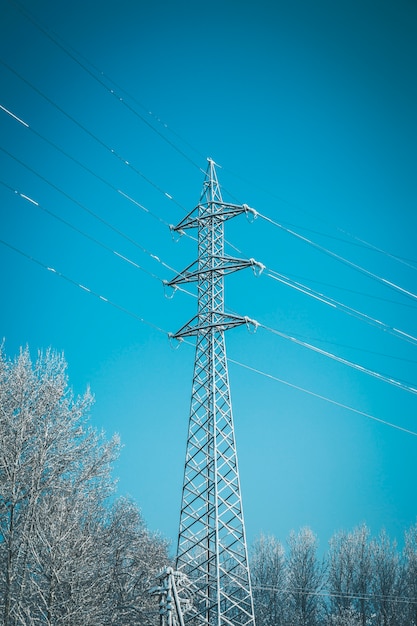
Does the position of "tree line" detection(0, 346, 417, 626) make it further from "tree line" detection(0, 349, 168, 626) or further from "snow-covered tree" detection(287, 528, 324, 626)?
"snow-covered tree" detection(287, 528, 324, 626)

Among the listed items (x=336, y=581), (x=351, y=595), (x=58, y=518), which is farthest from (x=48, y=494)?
(x=336, y=581)

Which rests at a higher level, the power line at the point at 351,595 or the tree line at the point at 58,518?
the tree line at the point at 58,518

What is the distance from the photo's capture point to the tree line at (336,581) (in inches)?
1553

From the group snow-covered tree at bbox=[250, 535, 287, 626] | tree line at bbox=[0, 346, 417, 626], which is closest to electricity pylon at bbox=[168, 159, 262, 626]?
tree line at bbox=[0, 346, 417, 626]

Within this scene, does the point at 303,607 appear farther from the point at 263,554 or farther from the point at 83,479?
the point at 83,479

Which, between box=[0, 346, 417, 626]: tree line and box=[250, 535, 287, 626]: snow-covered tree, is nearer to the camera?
box=[0, 346, 417, 626]: tree line

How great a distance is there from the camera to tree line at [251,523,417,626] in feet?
129

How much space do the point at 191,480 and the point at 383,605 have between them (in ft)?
107

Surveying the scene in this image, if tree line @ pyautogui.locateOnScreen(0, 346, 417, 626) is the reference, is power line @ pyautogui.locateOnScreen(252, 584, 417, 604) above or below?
below

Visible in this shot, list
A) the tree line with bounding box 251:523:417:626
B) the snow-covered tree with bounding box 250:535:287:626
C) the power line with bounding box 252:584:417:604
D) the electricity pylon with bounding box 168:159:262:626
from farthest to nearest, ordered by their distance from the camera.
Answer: the power line with bounding box 252:584:417:604 → the tree line with bounding box 251:523:417:626 → the snow-covered tree with bounding box 250:535:287:626 → the electricity pylon with bounding box 168:159:262:626

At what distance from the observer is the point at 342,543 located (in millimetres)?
46312

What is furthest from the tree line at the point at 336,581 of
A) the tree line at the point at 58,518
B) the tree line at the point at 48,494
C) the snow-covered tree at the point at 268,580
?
the tree line at the point at 48,494

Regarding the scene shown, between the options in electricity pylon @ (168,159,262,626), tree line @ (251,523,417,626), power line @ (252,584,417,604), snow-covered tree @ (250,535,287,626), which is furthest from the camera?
power line @ (252,584,417,604)

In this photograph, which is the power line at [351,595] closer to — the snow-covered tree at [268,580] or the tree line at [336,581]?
the tree line at [336,581]
